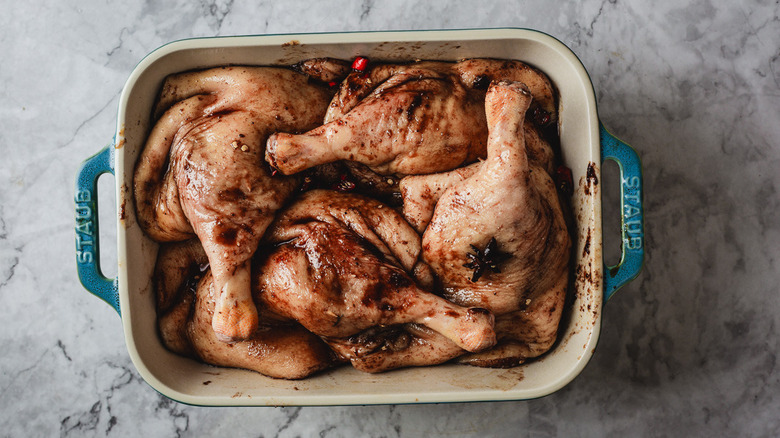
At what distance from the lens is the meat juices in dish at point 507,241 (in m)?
1.89

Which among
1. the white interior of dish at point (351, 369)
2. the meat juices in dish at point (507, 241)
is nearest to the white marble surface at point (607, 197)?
the white interior of dish at point (351, 369)

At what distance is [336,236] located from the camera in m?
2.00

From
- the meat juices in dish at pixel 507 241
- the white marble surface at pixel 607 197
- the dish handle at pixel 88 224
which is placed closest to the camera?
the meat juices in dish at pixel 507 241

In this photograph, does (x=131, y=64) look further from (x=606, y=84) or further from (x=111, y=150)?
(x=606, y=84)

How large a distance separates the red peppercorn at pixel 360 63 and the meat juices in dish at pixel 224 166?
0.16m

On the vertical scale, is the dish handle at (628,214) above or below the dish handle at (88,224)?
below

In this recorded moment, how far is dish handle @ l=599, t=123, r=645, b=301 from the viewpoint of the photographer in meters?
1.98

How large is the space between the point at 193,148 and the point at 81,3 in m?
1.09

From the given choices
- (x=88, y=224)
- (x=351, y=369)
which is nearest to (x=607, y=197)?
(x=351, y=369)

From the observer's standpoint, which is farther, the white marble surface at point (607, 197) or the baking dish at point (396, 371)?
the white marble surface at point (607, 197)

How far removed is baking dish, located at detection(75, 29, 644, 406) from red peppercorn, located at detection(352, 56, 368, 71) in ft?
0.09

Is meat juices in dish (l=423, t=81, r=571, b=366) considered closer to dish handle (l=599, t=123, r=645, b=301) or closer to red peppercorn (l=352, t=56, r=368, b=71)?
dish handle (l=599, t=123, r=645, b=301)

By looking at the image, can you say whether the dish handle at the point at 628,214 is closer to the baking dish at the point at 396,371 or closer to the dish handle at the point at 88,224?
the baking dish at the point at 396,371

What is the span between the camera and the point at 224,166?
196 centimetres
